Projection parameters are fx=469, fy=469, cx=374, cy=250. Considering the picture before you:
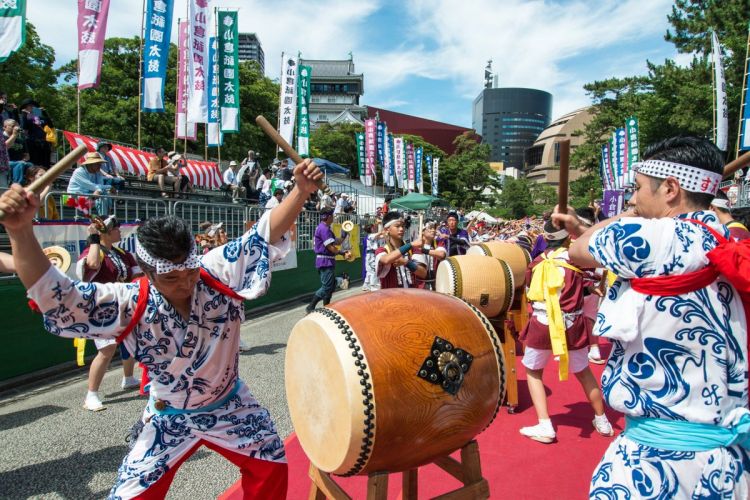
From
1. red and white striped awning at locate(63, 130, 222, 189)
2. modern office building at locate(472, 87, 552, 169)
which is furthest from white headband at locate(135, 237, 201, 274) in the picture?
modern office building at locate(472, 87, 552, 169)

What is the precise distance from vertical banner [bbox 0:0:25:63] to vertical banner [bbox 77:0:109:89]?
2069 millimetres

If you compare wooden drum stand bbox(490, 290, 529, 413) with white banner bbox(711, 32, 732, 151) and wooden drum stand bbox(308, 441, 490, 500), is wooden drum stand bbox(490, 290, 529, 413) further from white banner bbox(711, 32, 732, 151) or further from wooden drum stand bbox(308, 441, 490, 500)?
white banner bbox(711, 32, 732, 151)

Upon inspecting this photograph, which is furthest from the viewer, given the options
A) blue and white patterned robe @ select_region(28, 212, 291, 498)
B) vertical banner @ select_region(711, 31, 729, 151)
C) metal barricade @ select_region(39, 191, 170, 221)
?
vertical banner @ select_region(711, 31, 729, 151)

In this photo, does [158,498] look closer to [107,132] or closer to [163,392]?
[163,392]

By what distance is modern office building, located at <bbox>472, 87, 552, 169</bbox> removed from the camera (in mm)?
106250

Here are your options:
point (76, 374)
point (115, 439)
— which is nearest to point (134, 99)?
point (76, 374)

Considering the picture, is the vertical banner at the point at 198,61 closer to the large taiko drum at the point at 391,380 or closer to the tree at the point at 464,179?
the large taiko drum at the point at 391,380

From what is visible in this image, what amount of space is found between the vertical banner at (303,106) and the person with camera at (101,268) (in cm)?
933

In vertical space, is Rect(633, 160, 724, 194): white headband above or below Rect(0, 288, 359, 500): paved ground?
above

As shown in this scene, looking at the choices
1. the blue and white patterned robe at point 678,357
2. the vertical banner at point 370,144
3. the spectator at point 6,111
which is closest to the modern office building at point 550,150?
the vertical banner at point 370,144

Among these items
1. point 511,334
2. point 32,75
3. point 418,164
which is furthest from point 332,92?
point 511,334

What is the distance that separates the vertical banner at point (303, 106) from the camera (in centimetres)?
1306

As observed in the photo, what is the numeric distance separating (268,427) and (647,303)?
1.45 meters

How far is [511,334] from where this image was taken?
399cm
